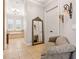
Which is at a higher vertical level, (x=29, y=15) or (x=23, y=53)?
(x=29, y=15)

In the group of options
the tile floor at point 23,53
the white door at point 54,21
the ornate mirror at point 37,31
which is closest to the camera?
the tile floor at point 23,53

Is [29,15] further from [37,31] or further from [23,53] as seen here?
[23,53]

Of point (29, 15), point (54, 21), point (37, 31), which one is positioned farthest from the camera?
point (37, 31)

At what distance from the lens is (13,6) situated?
36.0 feet

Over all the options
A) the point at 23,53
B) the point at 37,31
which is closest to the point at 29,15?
the point at 37,31

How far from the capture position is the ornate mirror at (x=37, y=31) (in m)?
7.25

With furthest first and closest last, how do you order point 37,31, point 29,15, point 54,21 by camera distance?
point 37,31
point 29,15
point 54,21

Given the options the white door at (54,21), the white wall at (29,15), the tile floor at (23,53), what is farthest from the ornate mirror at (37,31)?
the white door at (54,21)

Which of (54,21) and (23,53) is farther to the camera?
(54,21)

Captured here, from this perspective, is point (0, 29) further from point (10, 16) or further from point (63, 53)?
point (10, 16)

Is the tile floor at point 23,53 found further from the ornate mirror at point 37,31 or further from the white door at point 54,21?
the ornate mirror at point 37,31

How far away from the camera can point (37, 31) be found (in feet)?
24.6

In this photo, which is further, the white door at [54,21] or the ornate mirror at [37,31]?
the ornate mirror at [37,31]

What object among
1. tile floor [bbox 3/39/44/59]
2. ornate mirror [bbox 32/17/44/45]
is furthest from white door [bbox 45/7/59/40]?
ornate mirror [bbox 32/17/44/45]
